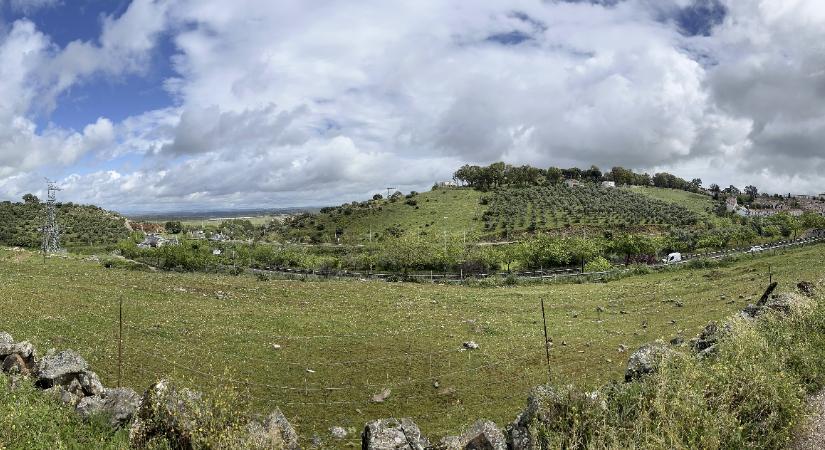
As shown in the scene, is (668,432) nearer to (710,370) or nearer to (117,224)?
(710,370)

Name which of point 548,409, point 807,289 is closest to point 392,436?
point 548,409

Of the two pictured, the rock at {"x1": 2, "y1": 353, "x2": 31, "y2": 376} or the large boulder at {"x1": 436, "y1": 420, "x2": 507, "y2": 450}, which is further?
the rock at {"x1": 2, "y1": 353, "x2": 31, "y2": 376}

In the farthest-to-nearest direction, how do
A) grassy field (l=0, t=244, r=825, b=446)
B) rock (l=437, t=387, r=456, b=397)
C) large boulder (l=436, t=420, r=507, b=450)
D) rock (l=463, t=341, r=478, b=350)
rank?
rock (l=463, t=341, r=478, b=350)
rock (l=437, t=387, r=456, b=397)
grassy field (l=0, t=244, r=825, b=446)
large boulder (l=436, t=420, r=507, b=450)

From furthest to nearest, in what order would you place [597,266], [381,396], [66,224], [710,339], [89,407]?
[66,224]
[597,266]
[381,396]
[710,339]
[89,407]

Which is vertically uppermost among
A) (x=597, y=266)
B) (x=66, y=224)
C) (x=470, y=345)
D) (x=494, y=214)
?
(x=66, y=224)

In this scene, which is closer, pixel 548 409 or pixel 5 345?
pixel 548 409

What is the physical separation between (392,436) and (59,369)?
34.7 ft

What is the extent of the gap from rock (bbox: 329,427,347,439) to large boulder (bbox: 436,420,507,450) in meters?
7.40

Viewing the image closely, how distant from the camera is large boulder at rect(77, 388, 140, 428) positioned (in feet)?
41.6

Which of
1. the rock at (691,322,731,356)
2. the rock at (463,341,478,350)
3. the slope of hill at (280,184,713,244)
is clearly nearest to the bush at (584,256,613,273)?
the slope of hill at (280,184,713,244)

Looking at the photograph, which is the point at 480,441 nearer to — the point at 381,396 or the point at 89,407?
the point at 89,407

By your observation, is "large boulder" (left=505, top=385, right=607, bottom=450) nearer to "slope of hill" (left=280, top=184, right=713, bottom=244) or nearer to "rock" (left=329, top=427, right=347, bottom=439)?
"rock" (left=329, top=427, right=347, bottom=439)

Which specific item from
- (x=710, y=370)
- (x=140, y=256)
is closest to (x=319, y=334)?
(x=710, y=370)

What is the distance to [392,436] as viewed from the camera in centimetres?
1108
